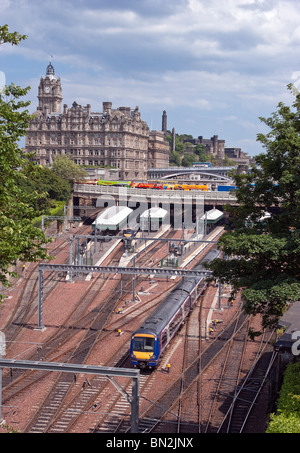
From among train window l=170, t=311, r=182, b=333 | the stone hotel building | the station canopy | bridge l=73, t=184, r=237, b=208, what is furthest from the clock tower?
train window l=170, t=311, r=182, b=333

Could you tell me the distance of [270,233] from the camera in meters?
16.6

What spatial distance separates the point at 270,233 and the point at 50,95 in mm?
142295

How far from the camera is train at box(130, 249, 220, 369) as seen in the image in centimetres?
2634

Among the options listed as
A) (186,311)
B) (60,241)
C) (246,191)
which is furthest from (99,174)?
(246,191)

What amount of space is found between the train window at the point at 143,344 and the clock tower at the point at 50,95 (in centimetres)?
13059

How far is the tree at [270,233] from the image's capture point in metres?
15.3

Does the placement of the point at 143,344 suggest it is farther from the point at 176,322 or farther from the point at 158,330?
the point at 176,322

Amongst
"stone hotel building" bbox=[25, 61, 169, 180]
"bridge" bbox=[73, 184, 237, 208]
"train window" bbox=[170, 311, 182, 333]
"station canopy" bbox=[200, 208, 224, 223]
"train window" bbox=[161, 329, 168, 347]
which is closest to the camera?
"train window" bbox=[161, 329, 168, 347]

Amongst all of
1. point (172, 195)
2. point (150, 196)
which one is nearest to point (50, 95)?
point (150, 196)

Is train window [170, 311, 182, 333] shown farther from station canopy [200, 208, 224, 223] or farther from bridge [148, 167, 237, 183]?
bridge [148, 167, 237, 183]

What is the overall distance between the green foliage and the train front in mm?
8549

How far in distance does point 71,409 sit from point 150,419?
371cm

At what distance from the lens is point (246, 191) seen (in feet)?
57.2
